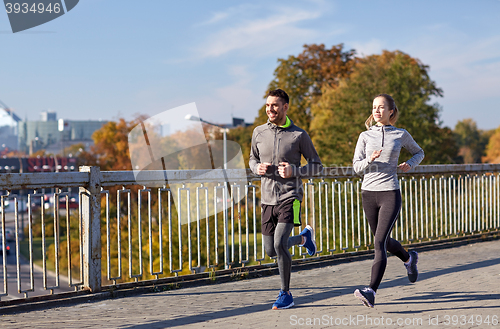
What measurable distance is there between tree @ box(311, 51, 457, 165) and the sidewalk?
91.2 ft

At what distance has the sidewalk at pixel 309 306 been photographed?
13.9 feet

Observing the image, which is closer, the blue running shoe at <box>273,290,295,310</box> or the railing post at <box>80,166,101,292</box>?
the blue running shoe at <box>273,290,295,310</box>

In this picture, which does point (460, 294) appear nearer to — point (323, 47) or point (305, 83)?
point (305, 83)

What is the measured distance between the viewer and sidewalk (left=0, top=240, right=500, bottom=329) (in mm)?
4242

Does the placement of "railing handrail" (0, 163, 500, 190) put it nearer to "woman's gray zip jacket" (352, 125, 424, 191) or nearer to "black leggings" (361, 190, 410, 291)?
"woman's gray zip jacket" (352, 125, 424, 191)

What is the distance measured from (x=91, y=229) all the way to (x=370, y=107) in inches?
1250

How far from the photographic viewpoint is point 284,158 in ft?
15.1

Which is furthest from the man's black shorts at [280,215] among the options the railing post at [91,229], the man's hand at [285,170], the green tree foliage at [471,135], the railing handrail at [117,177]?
the green tree foliage at [471,135]

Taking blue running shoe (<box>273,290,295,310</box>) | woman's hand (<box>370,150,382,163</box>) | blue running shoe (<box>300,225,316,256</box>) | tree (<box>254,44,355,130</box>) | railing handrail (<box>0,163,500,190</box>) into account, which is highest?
tree (<box>254,44,355,130</box>)

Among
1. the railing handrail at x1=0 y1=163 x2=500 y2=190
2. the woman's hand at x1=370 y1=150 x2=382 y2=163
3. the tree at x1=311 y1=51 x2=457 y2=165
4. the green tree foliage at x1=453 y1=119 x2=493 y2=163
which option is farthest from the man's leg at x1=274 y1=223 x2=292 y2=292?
the green tree foliage at x1=453 y1=119 x2=493 y2=163

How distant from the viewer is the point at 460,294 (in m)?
5.19

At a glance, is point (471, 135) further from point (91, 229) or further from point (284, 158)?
point (91, 229)

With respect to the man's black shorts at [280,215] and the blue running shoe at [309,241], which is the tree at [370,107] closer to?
the blue running shoe at [309,241]

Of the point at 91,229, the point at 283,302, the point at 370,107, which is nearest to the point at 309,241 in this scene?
the point at 283,302
